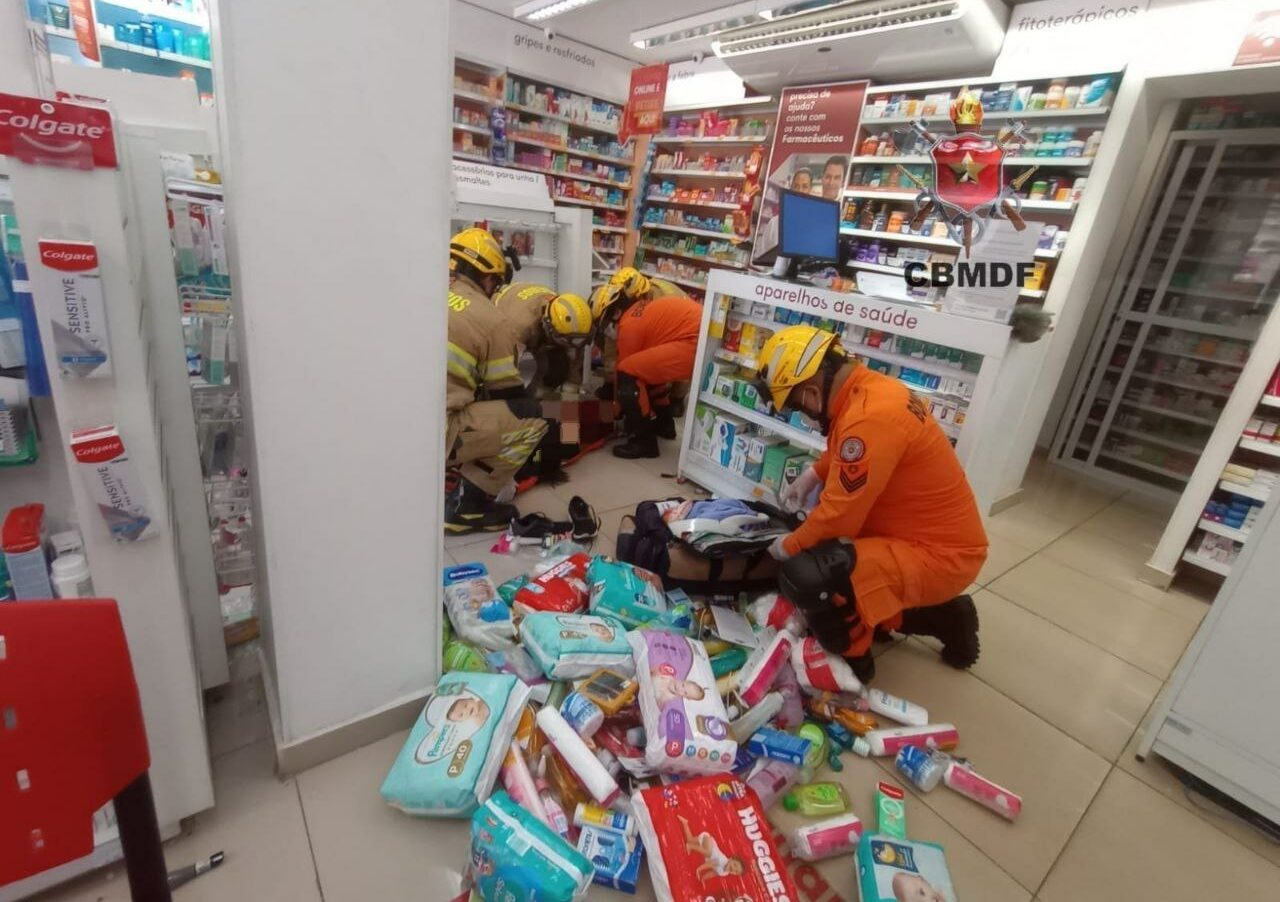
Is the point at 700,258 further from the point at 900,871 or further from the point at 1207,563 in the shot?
the point at 900,871

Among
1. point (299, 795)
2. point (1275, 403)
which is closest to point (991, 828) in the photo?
point (299, 795)

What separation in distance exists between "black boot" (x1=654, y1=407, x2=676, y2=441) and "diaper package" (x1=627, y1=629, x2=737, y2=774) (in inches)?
111

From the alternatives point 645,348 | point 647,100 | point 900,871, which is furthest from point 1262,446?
point 647,100

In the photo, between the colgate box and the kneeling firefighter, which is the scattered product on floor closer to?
the colgate box

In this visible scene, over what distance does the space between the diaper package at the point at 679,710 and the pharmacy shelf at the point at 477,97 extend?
735cm

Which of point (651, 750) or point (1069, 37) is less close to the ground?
point (1069, 37)

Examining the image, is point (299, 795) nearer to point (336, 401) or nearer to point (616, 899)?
point (616, 899)

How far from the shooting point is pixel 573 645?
2088 mm

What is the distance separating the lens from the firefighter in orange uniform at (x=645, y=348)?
14.2 ft

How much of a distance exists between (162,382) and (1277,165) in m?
6.91

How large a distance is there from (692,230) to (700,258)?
383mm

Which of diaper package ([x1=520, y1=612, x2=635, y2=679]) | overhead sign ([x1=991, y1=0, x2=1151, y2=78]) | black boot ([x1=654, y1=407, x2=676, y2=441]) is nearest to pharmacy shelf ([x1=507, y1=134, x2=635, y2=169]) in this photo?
black boot ([x1=654, y1=407, x2=676, y2=441])

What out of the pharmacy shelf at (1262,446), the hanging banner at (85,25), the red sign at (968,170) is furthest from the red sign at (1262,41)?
the hanging banner at (85,25)

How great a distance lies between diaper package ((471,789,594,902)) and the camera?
4.37 ft
